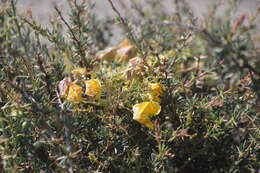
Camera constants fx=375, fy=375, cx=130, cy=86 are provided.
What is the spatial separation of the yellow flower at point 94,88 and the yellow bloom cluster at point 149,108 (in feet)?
0.40

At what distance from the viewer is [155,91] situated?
3.51ft

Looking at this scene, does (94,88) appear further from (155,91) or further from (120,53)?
(120,53)

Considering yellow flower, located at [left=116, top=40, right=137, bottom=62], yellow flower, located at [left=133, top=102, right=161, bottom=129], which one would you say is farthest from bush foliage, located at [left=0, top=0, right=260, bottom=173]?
yellow flower, located at [left=116, top=40, right=137, bottom=62]

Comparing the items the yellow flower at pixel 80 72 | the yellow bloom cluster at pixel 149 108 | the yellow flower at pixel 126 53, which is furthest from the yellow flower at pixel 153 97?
the yellow flower at pixel 126 53

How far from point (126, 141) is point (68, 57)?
1.39 feet

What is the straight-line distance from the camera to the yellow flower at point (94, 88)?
41.7 inches

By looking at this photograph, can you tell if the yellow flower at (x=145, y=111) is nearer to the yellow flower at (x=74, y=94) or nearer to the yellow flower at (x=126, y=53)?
the yellow flower at (x=74, y=94)

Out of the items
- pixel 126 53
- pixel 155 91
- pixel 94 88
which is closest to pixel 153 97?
pixel 155 91

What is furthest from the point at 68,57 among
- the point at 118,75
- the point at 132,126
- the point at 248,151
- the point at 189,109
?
the point at 248,151

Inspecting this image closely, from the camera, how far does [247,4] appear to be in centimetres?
394

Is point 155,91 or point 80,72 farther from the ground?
point 80,72

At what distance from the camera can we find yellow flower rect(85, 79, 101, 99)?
3.48 feet

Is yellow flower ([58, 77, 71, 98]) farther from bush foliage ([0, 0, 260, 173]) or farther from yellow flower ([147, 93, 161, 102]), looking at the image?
yellow flower ([147, 93, 161, 102])

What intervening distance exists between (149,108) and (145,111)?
0.9 inches
